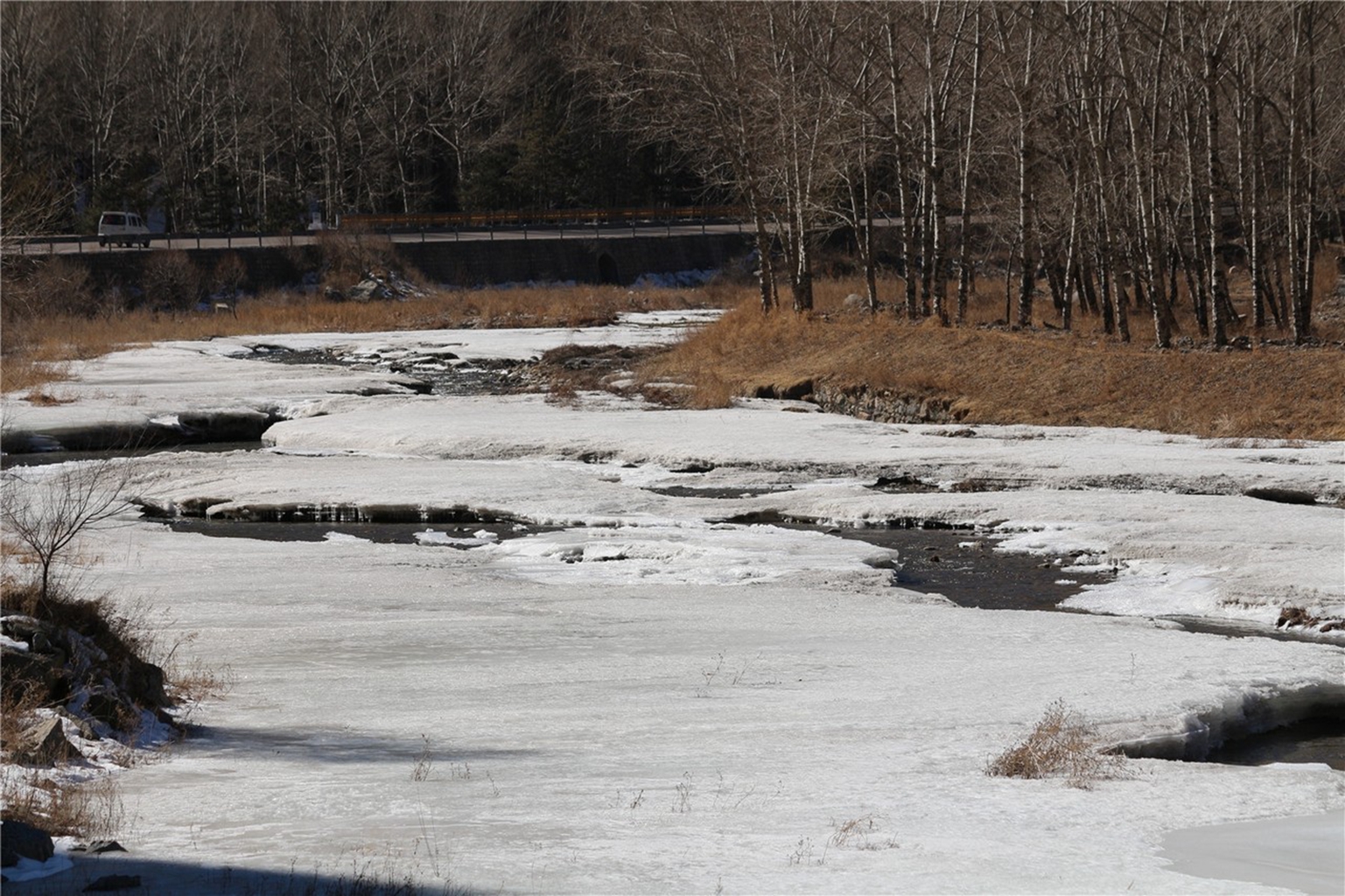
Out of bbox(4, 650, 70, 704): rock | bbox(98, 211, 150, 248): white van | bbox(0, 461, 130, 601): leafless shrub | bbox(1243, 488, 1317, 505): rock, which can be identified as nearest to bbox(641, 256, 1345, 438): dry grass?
bbox(1243, 488, 1317, 505): rock

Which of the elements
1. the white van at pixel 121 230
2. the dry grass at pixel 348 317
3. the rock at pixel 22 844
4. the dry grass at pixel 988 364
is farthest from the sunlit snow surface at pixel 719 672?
the white van at pixel 121 230

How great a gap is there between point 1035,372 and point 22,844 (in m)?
23.9

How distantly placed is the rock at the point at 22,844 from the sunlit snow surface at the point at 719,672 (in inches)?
18.5

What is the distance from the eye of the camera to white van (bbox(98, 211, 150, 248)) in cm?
6309

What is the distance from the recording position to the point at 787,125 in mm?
36000

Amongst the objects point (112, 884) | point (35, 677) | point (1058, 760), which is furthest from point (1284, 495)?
point (112, 884)

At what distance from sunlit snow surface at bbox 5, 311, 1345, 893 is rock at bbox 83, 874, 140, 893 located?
0.22 meters

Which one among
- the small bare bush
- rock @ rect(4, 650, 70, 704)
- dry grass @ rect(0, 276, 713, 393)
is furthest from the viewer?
dry grass @ rect(0, 276, 713, 393)

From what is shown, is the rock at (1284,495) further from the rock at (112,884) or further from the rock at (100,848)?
the rock at (112,884)

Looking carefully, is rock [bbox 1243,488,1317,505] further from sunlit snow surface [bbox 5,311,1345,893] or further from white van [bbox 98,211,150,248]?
white van [bbox 98,211,150,248]

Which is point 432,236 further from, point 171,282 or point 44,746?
point 44,746

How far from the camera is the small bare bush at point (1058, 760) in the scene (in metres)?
8.98

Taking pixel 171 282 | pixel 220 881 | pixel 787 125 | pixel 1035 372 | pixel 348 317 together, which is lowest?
pixel 220 881

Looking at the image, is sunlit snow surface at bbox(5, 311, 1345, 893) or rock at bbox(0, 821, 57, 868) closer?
rock at bbox(0, 821, 57, 868)
